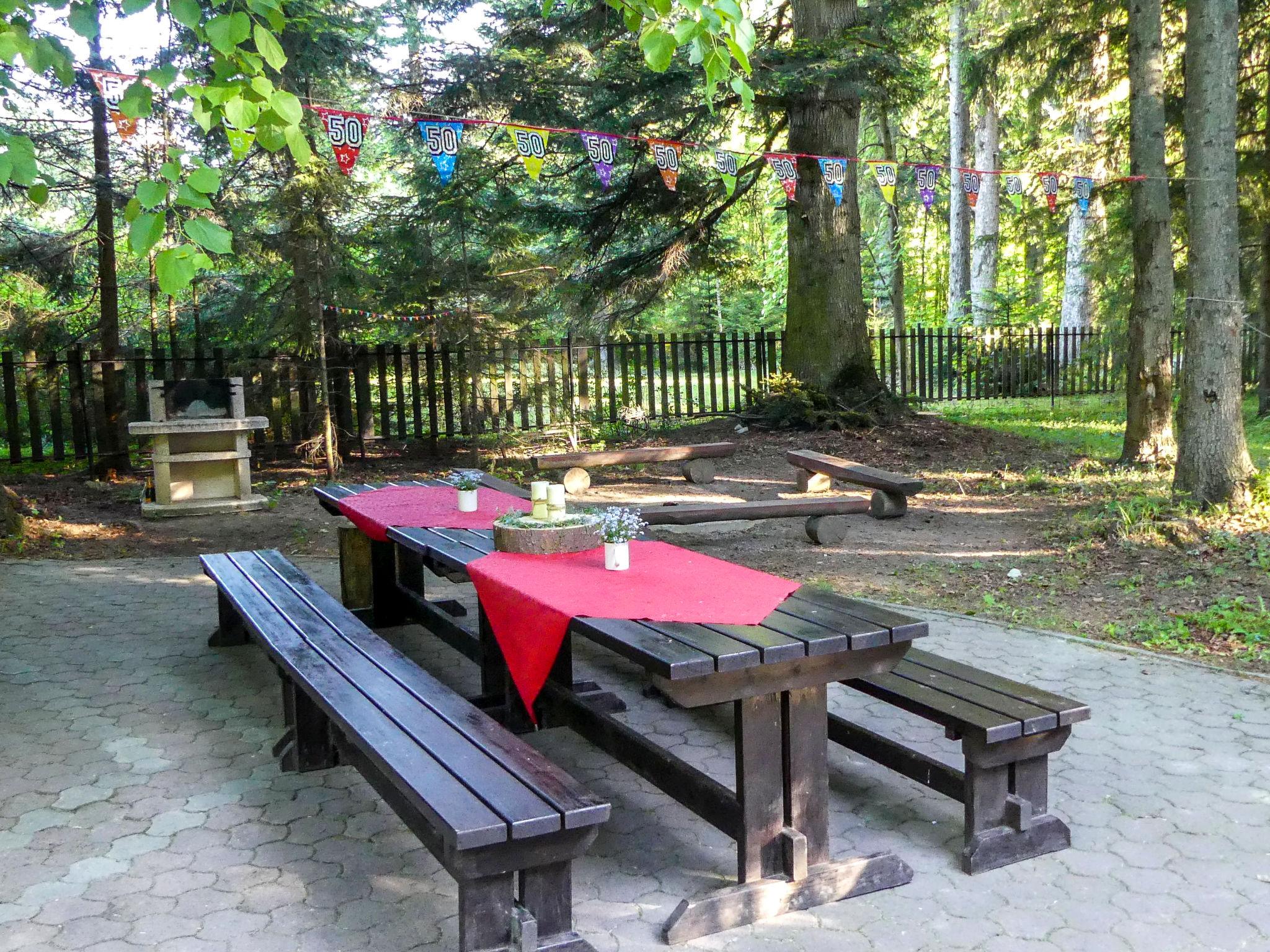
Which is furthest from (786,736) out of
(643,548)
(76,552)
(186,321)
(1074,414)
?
(1074,414)

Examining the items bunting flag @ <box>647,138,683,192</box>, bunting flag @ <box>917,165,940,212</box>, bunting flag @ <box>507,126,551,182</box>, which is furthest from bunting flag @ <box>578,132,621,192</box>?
bunting flag @ <box>917,165,940,212</box>

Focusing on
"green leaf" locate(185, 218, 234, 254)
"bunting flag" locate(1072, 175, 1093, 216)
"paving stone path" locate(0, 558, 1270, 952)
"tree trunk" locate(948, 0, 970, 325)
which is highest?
"tree trunk" locate(948, 0, 970, 325)

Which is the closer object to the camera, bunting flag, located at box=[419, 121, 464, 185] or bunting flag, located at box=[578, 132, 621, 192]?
bunting flag, located at box=[419, 121, 464, 185]

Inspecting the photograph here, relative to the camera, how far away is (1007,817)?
3303 millimetres

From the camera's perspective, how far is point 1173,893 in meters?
3.03

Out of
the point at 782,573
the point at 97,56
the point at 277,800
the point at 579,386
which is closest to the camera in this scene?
the point at 277,800

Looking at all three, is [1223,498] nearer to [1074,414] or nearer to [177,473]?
[177,473]

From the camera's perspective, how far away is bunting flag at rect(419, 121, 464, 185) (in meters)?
8.61

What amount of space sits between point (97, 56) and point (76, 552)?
5768 mm

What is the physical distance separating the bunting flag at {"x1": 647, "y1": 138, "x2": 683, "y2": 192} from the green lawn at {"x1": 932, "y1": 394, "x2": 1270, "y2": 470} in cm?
562

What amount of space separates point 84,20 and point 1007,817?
3.77 m

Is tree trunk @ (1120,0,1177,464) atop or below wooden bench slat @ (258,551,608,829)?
atop

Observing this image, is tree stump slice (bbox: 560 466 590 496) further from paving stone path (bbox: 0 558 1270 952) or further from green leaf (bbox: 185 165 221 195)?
green leaf (bbox: 185 165 221 195)

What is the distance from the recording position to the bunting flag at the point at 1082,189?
36.7 feet
